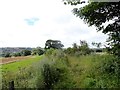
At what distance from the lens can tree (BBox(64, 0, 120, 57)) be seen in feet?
46.8

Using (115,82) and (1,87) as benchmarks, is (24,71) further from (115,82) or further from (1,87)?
(115,82)

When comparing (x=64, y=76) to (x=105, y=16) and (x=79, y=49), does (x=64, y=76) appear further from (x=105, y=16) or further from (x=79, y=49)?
(x=79, y=49)

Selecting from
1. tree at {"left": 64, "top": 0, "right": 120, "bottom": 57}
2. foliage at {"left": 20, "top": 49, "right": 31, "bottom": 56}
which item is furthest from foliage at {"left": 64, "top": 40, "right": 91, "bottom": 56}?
tree at {"left": 64, "top": 0, "right": 120, "bottom": 57}

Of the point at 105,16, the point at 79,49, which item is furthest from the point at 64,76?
the point at 79,49

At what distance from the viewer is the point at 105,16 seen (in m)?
15.0

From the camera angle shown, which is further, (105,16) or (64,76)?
(64,76)

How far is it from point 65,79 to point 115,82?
3.12 meters

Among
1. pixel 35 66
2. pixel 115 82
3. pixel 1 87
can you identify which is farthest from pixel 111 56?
pixel 1 87

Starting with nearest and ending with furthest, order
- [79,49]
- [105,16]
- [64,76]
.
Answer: [105,16] < [64,76] < [79,49]

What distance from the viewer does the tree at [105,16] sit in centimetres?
1427

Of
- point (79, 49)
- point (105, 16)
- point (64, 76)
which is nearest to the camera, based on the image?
point (105, 16)

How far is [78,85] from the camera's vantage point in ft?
58.2

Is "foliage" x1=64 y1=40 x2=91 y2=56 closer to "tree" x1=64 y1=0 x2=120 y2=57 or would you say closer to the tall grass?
the tall grass

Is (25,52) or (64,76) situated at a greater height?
(25,52)
